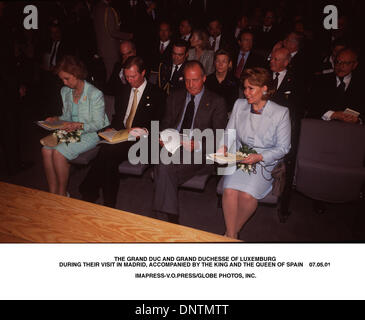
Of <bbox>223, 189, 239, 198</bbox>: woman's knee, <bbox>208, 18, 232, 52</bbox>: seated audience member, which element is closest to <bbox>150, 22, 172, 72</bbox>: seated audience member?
<bbox>208, 18, 232, 52</bbox>: seated audience member

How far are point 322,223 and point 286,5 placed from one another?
250 inches

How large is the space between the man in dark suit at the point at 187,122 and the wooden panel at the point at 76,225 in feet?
3.06

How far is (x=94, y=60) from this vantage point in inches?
190

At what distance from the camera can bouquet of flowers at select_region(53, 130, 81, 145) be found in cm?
279

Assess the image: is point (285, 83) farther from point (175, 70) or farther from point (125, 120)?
point (125, 120)

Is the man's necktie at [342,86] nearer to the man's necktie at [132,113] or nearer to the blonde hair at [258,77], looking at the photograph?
the blonde hair at [258,77]

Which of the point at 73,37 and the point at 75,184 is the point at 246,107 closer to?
the point at 75,184

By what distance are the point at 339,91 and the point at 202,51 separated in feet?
7.40

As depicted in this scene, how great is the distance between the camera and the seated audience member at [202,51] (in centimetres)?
451

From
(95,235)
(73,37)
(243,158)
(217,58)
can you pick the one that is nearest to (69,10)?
(73,37)

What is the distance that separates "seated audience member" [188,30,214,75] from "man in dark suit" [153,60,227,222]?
1772mm

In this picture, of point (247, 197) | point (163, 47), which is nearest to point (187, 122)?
point (247, 197)

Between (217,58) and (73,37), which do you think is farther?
(73,37)

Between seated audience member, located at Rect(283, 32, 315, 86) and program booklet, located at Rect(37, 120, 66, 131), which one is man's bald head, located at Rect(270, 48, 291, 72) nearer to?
seated audience member, located at Rect(283, 32, 315, 86)
